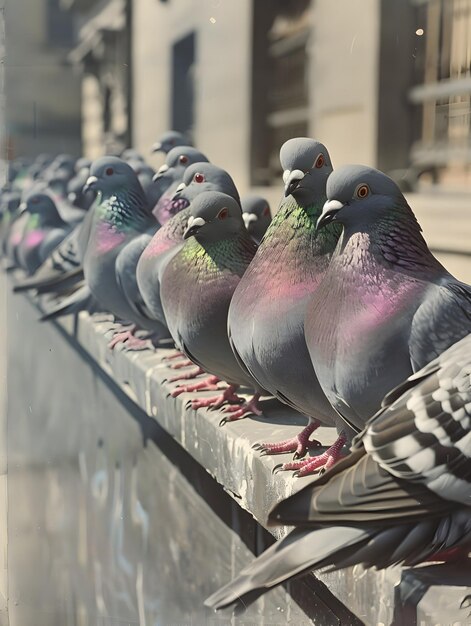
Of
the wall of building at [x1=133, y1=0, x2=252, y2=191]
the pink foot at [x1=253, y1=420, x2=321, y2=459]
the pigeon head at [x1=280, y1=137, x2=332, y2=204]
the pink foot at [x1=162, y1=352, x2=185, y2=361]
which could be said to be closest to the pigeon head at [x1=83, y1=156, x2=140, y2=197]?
the wall of building at [x1=133, y1=0, x2=252, y2=191]

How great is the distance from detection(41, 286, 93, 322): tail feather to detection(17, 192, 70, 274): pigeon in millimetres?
218

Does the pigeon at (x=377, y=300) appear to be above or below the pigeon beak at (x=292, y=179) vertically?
below

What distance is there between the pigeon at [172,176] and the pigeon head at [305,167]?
31 cm

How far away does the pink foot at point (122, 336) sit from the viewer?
5.98ft

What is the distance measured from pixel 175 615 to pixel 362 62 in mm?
915

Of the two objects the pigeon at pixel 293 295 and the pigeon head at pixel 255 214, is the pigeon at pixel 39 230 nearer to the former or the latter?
the pigeon head at pixel 255 214

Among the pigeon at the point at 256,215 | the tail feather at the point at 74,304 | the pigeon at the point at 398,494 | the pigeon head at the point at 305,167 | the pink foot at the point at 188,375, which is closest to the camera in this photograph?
the pigeon at the point at 398,494

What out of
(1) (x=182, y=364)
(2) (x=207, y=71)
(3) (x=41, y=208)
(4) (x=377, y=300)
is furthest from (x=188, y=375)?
(3) (x=41, y=208)

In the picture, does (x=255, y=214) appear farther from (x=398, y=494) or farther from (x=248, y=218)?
(x=398, y=494)

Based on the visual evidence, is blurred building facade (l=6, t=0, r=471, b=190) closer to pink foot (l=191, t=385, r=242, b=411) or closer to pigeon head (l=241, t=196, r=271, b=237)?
pigeon head (l=241, t=196, r=271, b=237)

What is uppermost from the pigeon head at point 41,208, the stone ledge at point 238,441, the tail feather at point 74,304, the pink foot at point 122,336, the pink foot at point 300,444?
the pigeon head at point 41,208

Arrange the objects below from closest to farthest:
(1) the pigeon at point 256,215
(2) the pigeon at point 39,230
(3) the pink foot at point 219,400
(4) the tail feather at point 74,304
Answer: (1) the pigeon at point 256,215
(3) the pink foot at point 219,400
(4) the tail feather at point 74,304
(2) the pigeon at point 39,230

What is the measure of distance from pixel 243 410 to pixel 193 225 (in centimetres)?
34

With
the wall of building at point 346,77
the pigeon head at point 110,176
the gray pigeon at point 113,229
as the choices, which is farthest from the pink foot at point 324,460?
the pigeon head at point 110,176
